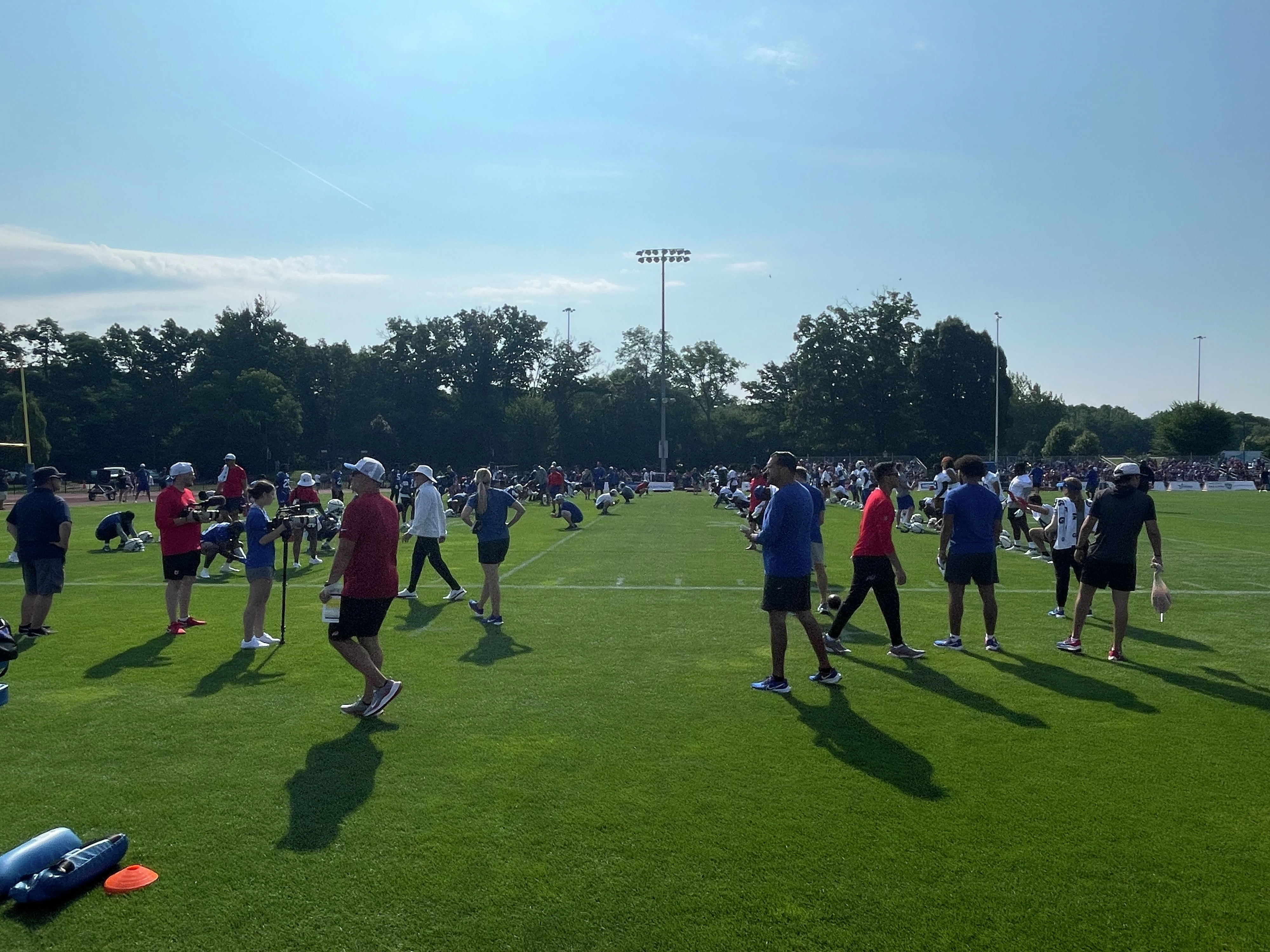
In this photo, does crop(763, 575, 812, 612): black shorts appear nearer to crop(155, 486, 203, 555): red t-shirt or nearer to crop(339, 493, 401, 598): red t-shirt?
crop(339, 493, 401, 598): red t-shirt

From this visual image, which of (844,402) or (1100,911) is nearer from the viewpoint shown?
(1100,911)

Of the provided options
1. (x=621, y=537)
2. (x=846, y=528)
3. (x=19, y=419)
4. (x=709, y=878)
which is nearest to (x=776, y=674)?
(x=709, y=878)

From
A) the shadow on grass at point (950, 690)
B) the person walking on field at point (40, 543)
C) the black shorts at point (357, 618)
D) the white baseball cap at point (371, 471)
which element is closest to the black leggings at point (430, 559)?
the person walking on field at point (40, 543)

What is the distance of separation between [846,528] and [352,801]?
2188cm

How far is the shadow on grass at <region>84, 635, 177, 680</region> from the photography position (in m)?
8.23

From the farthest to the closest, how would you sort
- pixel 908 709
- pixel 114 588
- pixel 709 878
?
pixel 114 588 < pixel 908 709 < pixel 709 878

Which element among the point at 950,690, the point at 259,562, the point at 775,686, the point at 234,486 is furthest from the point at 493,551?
the point at 234,486

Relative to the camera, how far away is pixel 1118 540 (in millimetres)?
8367

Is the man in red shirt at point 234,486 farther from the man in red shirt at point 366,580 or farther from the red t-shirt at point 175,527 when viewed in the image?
the man in red shirt at point 366,580

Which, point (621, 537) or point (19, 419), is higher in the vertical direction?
point (19, 419)

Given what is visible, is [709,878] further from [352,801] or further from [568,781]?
[352,801]

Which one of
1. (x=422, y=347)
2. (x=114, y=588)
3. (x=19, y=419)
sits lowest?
(x=114, y=588)

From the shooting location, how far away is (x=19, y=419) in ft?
195

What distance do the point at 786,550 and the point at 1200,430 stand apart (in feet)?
276
